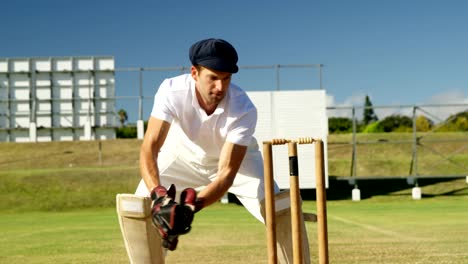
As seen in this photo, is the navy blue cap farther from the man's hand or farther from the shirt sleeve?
the man's hand

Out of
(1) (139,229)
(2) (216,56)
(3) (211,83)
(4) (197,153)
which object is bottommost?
(1) (139,229)

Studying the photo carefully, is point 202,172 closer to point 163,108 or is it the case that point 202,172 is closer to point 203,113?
point 203,113

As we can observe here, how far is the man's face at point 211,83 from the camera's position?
14.1ft

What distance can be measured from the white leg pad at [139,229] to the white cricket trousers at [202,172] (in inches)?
15.0

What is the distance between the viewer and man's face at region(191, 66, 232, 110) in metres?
4.31

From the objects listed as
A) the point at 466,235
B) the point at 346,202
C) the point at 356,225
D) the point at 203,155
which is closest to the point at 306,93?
the point at 346,202

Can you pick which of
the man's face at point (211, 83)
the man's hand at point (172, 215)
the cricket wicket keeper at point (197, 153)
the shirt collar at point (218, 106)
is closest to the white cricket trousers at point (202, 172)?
the cricket wicket keeper at point (197, 153)

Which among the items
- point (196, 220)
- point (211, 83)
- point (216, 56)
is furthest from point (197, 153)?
point (196, 220)

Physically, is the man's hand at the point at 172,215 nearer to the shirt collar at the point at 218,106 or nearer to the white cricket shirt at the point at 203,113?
the white cricket shirt at the point at 203,113

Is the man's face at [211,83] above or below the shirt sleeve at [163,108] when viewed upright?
above

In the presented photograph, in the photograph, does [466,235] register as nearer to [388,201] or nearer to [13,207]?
[388,201]

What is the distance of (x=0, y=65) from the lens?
→ 121ft

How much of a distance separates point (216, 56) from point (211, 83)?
0.78 feet

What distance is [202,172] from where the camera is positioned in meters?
5.15
